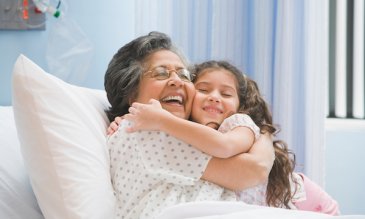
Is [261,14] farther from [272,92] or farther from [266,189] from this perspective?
[266,189]

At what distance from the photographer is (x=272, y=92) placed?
2381 mm

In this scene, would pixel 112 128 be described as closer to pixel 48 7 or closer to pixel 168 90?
pixel 168 90

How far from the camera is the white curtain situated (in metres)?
2.28

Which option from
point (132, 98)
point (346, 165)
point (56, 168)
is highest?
point (132, 98)

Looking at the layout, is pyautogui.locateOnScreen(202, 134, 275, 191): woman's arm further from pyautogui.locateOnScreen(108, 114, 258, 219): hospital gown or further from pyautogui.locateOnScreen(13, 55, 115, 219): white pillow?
pyautogui.locateOnScreen(13, 55, 115, 219): white pillow

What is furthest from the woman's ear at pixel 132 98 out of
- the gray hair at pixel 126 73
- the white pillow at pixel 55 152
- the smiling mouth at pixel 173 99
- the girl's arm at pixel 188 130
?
the white pillow at pixel 55 152

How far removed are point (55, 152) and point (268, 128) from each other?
0.70 metres

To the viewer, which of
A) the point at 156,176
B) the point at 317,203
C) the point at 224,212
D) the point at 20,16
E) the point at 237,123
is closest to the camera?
the point at 224,212

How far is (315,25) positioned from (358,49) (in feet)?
1.91

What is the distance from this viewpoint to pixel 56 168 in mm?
1199

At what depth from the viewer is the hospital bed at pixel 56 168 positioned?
1182 mm

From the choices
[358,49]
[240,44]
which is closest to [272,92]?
[240,44]

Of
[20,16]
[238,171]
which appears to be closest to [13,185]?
[238,171]

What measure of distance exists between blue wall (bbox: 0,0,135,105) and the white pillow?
2.51 ft
